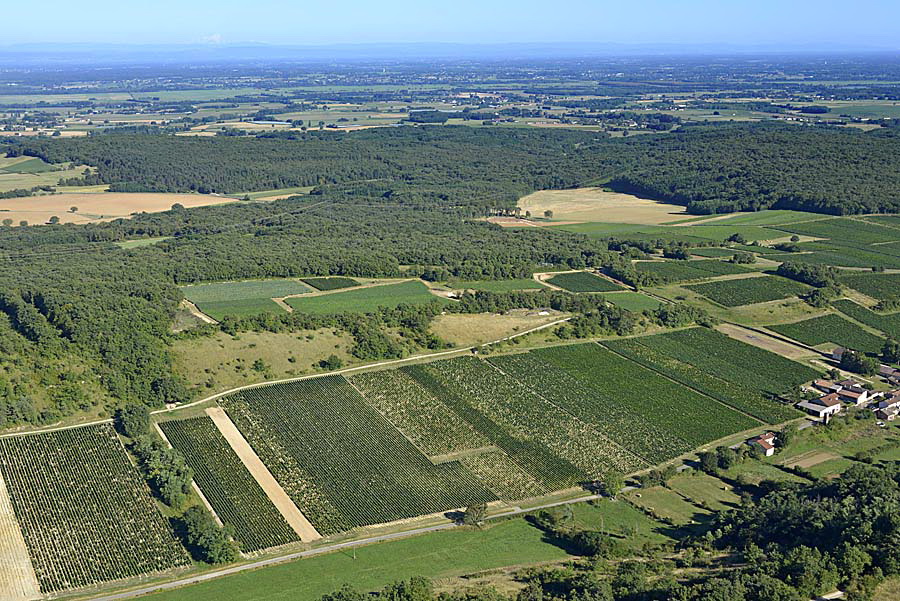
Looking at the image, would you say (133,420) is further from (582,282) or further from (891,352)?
(891,352)

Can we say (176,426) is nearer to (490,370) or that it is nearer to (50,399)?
(50,399)

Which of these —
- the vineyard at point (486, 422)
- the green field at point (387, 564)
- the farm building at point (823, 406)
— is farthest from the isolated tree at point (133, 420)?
the farm building at point (823, 406)

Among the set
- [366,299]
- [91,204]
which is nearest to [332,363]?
[366,299]

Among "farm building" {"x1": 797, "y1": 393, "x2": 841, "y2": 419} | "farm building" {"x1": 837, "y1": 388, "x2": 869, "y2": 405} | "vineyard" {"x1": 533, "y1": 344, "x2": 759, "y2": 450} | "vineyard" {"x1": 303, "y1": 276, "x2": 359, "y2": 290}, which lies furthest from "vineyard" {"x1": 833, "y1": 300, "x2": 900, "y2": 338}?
"vineyard" {"x1": 303, "y1": 276, "x2": 359, "y2": 290}

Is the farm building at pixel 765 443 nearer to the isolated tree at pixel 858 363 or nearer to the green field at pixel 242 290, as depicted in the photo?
the isolated tree at pixel 858 363

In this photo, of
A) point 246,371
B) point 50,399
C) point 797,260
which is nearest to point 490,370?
point 246,371

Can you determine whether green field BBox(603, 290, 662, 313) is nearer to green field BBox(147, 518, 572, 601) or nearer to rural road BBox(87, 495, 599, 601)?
rural road BBox(87, 495, 599, 601)

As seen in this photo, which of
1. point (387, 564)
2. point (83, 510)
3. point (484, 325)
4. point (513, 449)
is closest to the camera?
point (387, 564)
